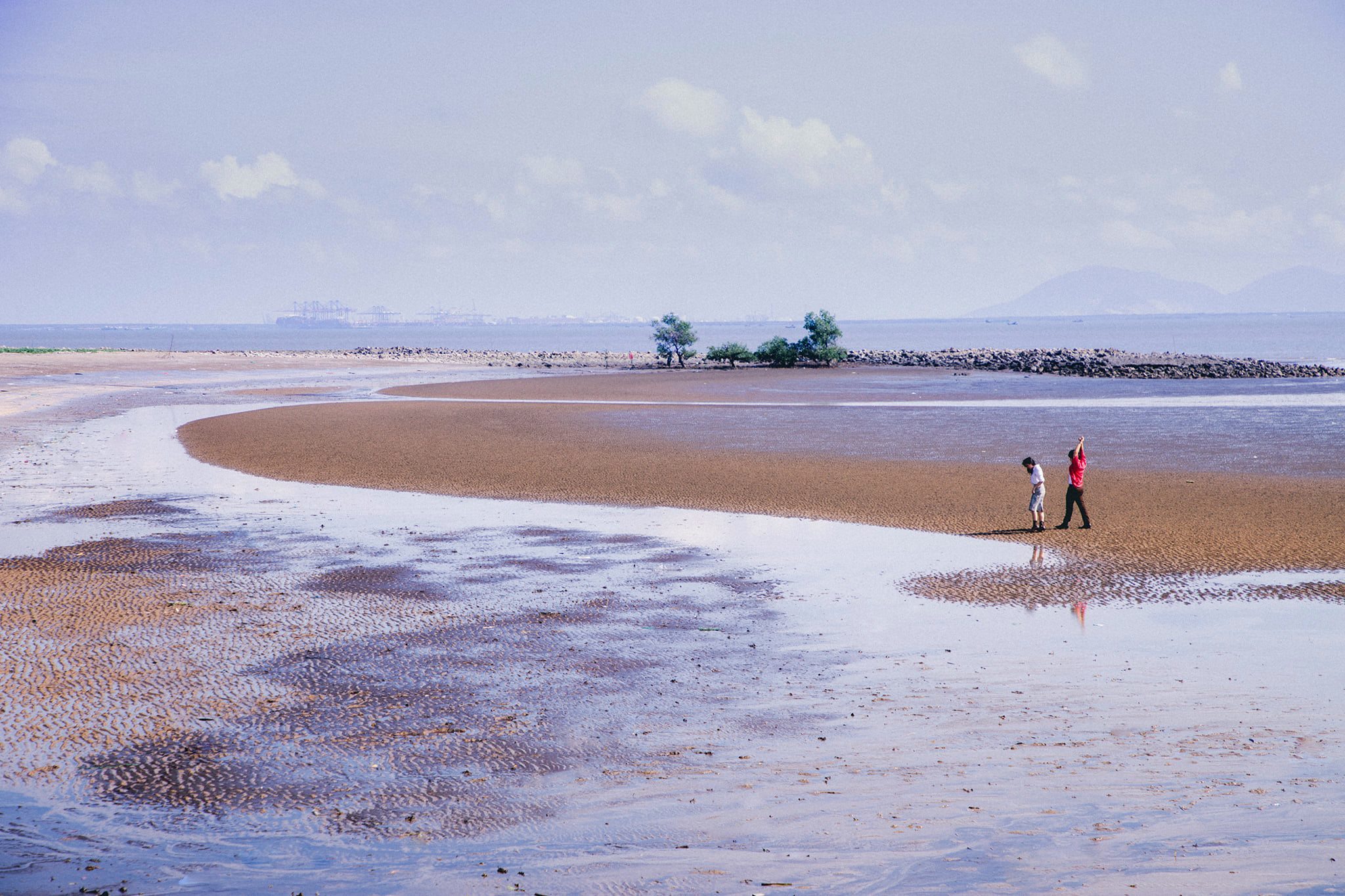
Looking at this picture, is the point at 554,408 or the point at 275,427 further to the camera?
the point at 554,408

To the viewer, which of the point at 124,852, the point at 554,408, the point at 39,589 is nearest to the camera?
the point at 124,852

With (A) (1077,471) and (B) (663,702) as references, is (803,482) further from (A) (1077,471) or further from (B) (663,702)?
(B) (663,702)

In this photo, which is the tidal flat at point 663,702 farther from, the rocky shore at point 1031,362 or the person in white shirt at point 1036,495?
the rocky shore at point 1031,362

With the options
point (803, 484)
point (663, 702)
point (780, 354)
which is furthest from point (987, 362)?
point (663, 702)

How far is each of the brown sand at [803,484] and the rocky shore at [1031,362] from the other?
5255 centimetres

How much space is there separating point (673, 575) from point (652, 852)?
9.68 m

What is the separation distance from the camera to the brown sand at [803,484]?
20.7 m

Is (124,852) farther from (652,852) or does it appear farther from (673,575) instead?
(673,575)

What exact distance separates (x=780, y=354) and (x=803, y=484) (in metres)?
67.5

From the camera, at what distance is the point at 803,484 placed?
28.0 meters

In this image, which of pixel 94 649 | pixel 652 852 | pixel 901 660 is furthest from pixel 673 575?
pixel 652 852

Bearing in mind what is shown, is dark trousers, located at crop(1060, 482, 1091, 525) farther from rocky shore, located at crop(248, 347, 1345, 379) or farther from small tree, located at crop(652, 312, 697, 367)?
small tree, located at crop(652, 312, 697, 367)

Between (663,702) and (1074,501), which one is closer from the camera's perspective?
(663,702)

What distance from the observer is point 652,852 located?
Answer: 337 inches
